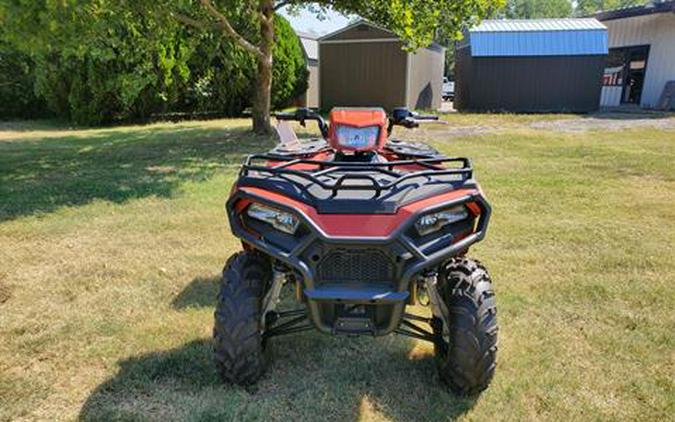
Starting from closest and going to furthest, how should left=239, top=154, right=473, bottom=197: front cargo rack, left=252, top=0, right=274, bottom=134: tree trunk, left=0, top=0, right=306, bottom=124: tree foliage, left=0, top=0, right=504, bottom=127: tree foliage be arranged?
left=239, top=154, right=473, bottom=197: front cargo rack
left=0, top=0, right=504, bottom=127: tree foliage
left=252, top=0, right=274, bottom=134: tree trunk
left=0, top=0, right=306, bottom=124: tree foliage

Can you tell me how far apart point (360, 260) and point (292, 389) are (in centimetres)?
84

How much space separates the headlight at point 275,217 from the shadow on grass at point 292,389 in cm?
86

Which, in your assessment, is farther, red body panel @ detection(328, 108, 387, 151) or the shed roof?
the shed roof

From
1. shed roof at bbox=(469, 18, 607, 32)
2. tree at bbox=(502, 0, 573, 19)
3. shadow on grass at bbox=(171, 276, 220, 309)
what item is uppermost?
tree at bbox=(502, 0, 573, 19)

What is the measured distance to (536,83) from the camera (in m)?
18.8

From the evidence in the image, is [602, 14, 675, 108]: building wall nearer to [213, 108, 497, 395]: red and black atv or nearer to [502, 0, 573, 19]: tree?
[213, 108, 497, 395]: red and black atv

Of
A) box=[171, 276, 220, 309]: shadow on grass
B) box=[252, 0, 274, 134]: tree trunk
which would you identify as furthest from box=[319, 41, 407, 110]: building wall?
box=[171, 276, 220, 309]: shadow on grass

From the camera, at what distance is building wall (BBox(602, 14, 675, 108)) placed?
62.6 feet

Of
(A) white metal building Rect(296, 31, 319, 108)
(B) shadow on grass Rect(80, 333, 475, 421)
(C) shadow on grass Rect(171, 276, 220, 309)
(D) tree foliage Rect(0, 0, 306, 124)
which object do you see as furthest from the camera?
(A) white metal building Rect(296, 31, 319, 108)

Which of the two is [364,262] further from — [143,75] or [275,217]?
[143,75]

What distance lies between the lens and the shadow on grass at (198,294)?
138 inches

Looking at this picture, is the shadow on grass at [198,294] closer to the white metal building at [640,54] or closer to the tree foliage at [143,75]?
the tree foliage at [143,75]

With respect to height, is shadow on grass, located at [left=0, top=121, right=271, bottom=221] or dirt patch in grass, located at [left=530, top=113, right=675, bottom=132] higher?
shadow on grass, located at [left=0, top=121, right=271, bottom=221]

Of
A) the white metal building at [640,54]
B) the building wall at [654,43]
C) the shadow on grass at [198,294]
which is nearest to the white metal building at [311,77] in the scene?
the white metal building at [640,54]
